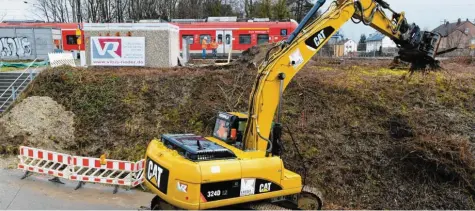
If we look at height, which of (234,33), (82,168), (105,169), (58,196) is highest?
(234,33)

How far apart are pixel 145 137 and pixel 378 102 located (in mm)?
7395

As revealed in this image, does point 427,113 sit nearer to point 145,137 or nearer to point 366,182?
point 366,182

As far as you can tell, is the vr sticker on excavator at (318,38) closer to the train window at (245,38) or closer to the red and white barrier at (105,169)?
the red and white barrier at (105,169)

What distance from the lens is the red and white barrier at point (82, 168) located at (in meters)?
9.71

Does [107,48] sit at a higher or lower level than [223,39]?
lower

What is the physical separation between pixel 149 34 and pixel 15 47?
14032 millimetres

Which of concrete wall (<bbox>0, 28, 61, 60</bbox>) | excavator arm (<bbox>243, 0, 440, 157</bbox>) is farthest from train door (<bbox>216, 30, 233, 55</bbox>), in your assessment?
excavator arm (<bbox>243, 0, 440, 157</bbox>)

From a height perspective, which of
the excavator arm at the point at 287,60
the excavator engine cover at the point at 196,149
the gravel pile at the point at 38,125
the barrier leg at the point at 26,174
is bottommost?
the barrier leg at the point at 26,174

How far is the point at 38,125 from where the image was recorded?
41.7 feet

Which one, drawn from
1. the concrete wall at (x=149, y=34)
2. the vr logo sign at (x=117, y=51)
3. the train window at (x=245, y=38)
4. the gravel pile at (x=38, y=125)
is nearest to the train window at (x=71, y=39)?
the train window at (x=245, y=38)

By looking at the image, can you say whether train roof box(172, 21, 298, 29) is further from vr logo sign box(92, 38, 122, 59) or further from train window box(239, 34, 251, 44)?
vr logo sign box(92, 38, 122, 59)

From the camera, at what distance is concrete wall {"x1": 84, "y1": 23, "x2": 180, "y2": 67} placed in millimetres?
15961

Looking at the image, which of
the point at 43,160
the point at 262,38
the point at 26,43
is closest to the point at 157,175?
the point at 43,160

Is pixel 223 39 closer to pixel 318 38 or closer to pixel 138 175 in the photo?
pixel 138 175
